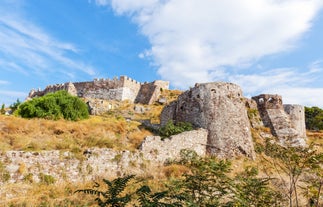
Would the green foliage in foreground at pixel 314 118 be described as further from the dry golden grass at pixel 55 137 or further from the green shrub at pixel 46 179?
the green shrub at pixel 46 179

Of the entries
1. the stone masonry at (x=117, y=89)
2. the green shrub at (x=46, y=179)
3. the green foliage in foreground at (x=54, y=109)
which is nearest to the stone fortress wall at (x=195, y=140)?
the green shrub at (x=46, y=179)

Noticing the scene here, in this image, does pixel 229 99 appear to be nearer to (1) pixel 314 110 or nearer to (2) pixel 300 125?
(2) pixel 300 125

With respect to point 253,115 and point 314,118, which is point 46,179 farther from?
point 314,118

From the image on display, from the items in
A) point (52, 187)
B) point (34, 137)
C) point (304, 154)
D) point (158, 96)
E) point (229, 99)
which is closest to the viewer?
point (304, 154)

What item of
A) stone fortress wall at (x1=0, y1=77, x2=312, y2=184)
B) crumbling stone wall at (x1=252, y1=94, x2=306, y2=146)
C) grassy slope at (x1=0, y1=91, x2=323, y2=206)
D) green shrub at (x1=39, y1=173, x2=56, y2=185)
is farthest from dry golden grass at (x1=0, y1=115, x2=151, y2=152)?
crumbling stone wall at (x1=252, y1=94, x2=306, y2=146)

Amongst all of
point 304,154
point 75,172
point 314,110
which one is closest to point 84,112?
point 75,172

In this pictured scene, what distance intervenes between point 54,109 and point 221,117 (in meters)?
11.9

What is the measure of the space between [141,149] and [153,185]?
10.3ft

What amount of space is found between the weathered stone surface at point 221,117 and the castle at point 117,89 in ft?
65.5

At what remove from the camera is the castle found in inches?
1423

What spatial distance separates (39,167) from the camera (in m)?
9.69

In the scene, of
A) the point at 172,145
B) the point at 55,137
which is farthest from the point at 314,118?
the point at 55,137

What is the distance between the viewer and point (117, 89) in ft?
119

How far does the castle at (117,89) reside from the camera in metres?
36.2
